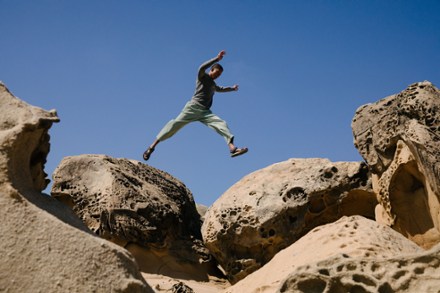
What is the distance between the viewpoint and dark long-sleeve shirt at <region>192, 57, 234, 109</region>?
8.59 meters

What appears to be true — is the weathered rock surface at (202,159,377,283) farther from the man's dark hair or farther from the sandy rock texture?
the sandy rock texture

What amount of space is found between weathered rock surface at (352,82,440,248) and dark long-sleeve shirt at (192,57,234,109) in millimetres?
2397

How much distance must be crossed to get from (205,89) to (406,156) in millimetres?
3291

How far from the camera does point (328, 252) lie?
Result: 412cm

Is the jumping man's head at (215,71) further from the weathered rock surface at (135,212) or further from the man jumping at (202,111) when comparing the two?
the weathered rock surface at (135,212)

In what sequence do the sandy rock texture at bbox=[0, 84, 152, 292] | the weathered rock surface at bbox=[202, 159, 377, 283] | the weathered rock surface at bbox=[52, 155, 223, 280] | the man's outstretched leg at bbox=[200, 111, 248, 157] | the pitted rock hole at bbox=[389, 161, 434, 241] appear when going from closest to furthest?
1. the sandy rock texture at bbox=[0, 84, 152, 292]
2. the pitted rock hole at bbox=[389, 161, 434, 241]
3. the weathered rock surface at bbox=[202, 159, 377, 283]
4. the weathered rock surface at bbox=[52, 155, 223, 280]
5. the man's outstretched leg at bbox=[200, 111, 248, 157]

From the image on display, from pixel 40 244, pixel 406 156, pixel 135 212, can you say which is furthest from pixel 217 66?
pixel 40 244

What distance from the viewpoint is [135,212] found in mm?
7090

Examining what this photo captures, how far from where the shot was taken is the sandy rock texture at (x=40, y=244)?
8.80 feet

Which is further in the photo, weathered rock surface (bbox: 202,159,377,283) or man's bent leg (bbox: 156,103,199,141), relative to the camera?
man's bent leg (bbox: 156,103,199,141)

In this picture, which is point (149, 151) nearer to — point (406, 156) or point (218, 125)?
point (218, 125)

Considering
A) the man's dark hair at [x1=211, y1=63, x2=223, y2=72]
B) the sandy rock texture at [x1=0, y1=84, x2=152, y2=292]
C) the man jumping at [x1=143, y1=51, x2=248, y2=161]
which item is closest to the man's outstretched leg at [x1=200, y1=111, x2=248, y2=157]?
the man jumping at [x1=143, y1=51, x2=248, y2=161]

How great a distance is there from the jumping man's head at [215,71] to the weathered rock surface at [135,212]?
61.3 inches

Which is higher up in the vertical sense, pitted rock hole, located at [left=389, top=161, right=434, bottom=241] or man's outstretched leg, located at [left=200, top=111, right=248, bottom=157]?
man's outstretched leg, located at [left=200, top=111, right=248, bottom=157]
